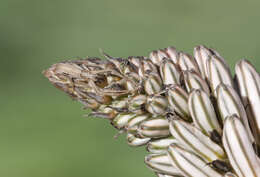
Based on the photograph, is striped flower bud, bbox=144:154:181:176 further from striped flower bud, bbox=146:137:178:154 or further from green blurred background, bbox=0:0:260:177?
green blurred background, bbox=0:0:260:177

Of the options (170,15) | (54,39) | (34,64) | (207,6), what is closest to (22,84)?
(34,64)

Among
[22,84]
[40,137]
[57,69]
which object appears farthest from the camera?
[22,84]

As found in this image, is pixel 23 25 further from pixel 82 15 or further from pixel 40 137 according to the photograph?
pixel 40 137

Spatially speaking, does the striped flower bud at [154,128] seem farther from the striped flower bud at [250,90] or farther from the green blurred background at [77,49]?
the green blurred background at [77,49]

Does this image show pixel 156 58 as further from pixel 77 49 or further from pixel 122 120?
pixel 77 49

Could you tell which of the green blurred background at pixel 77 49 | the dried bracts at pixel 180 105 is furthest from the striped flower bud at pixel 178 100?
the green blurred background at pixel 77 49

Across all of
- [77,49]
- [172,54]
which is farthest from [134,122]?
[77,49]

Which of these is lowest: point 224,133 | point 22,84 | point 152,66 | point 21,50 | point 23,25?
point 224,133

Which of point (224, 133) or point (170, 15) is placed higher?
point (170, 15)
